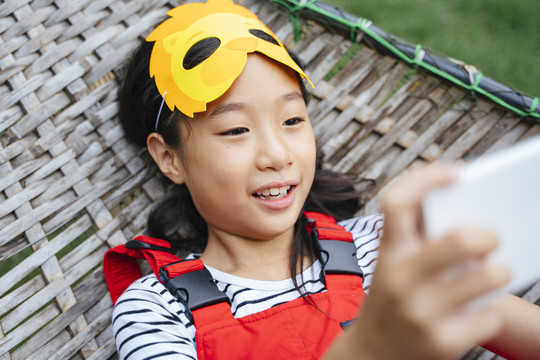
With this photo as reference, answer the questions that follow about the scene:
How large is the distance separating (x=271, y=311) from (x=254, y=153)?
33 cm

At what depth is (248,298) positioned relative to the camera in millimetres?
1010

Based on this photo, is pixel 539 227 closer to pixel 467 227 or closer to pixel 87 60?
pixel 467 227

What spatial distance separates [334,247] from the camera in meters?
1.08

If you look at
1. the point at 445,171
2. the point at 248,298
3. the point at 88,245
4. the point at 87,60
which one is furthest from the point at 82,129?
the point at 445,171

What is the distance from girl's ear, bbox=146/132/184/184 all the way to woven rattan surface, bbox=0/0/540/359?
0.17 meters

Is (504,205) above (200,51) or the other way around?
the other way around

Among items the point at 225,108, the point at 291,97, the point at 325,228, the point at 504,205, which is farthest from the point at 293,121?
the point at 504,205

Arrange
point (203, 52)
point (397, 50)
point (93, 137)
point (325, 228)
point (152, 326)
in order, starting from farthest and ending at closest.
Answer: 1. point (397, 50)
2. point (93, 137)
3. point (325, 228)
4. point (203, 52)
5. point (152, 326)

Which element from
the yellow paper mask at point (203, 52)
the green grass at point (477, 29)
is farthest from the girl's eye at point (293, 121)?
the green grass at point (477, 29)

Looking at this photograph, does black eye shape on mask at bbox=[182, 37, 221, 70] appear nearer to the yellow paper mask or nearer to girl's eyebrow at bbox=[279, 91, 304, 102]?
the yellow paper mask

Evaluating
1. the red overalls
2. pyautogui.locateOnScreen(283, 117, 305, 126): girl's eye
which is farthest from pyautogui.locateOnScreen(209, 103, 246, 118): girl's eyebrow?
the red overalls

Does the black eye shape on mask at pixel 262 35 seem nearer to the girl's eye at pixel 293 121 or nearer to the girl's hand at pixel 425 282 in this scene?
the girl's eye at pixel 293 121

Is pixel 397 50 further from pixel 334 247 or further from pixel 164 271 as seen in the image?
pixel 164 271

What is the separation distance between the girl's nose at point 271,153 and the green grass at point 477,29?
1457 millimetres
